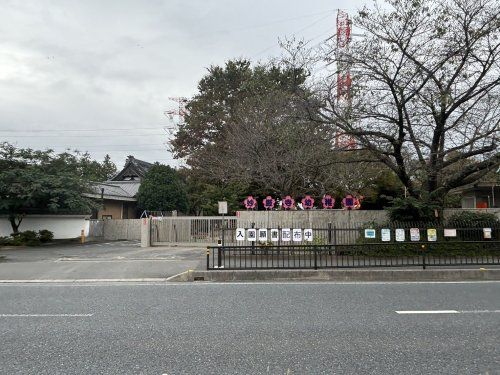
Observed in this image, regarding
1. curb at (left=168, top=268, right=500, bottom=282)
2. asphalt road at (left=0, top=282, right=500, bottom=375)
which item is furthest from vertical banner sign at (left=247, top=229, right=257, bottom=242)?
asphalt road at (left=0, top=282, right=500, bottom=375)

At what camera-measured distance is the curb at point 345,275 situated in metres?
13.2

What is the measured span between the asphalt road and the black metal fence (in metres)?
3.34

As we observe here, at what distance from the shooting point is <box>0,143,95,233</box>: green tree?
86.0 ft

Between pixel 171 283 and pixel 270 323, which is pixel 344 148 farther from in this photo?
pixel 270 323

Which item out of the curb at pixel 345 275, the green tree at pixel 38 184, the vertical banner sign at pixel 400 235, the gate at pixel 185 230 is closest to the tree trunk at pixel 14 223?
the green tree at pixel 38 184

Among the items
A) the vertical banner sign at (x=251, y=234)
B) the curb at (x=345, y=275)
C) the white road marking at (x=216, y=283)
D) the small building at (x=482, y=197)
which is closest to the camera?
the white road marking at (x=216, y=283)

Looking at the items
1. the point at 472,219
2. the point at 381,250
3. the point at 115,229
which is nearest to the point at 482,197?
the point at 472,219

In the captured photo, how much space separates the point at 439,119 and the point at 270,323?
13.3 metres

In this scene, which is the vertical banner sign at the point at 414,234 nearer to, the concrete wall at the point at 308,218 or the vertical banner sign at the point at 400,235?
the vertical banner sign at the point at 400,235

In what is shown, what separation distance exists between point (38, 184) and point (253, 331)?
23259mm

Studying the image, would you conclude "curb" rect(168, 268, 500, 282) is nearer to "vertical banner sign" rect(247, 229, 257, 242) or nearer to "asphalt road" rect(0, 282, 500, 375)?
"vertical banner sign" rect(247, 229, 257, 242)

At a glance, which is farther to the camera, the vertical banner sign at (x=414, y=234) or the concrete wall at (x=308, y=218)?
the concrete wall at (x=308, y=218)

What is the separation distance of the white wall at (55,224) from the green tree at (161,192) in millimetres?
5170

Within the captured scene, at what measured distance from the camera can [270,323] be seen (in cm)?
732
